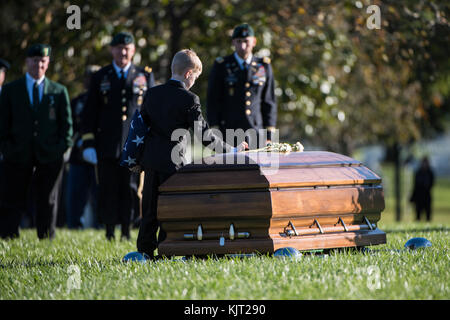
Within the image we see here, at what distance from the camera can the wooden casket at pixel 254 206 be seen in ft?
16.9

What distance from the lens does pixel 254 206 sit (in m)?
5.11

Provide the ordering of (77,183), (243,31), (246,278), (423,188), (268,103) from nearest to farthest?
(246,278) → (243,31) → (268,103) → (77,183) → (423,188)

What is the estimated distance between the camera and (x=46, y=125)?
7.42m

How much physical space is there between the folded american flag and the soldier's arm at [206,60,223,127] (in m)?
1.94

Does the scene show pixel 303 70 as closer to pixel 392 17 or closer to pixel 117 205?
pixel 392 17

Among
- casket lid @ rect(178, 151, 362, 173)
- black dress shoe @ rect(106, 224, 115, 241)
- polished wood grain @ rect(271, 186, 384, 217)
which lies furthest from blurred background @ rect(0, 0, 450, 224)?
casket lid @ rect(178, 151, 362, 173)

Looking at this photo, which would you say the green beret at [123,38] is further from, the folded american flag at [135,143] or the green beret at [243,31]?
the folded american flag at [135,143]

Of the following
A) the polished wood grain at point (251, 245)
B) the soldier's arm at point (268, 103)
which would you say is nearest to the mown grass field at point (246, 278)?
the polished wood grain at point (251, 245)

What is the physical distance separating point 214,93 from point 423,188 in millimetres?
13289

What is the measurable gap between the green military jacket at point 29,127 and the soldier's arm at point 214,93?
1612 mm

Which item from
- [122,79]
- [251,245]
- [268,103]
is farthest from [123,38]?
[251,245]

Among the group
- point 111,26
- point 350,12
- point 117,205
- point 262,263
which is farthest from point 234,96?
point 350,12

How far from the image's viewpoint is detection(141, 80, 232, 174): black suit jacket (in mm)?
5441

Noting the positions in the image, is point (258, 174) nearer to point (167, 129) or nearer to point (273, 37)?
point (167, 129)
